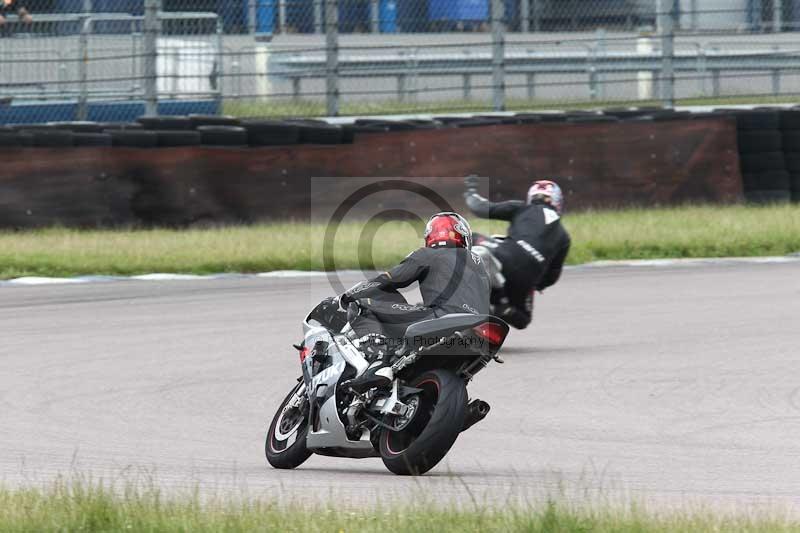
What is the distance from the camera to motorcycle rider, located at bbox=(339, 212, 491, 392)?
701 cm

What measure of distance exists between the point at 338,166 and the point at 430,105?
333 cm

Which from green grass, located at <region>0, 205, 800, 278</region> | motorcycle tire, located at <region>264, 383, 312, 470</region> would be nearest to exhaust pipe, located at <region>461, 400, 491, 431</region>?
motorcycle tire, located at <region>264, 383, 312, 470</region>

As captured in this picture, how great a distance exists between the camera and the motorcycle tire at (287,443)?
279 inches

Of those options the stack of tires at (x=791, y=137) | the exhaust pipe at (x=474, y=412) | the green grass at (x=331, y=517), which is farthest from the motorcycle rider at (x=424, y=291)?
the stack of tires at (x=791, y=137)

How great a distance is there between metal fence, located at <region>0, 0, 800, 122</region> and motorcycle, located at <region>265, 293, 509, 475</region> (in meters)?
11.0

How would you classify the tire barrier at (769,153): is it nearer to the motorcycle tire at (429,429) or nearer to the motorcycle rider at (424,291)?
the motorcycle rider at (424,291)

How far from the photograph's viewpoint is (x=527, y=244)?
35.9 ft

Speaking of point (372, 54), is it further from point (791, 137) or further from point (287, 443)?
point (287, 443)

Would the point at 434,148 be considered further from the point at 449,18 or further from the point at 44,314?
the point at 44,314

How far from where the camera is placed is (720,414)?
8.30m

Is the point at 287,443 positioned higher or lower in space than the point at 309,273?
higher

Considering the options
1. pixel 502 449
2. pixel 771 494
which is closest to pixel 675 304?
pixel 502 449

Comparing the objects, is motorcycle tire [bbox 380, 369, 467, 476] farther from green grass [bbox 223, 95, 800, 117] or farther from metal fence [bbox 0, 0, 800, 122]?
green grass [bbox 223, 95, 800, 117]

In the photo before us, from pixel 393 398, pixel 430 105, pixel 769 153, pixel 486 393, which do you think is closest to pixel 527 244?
pixel 486 393
